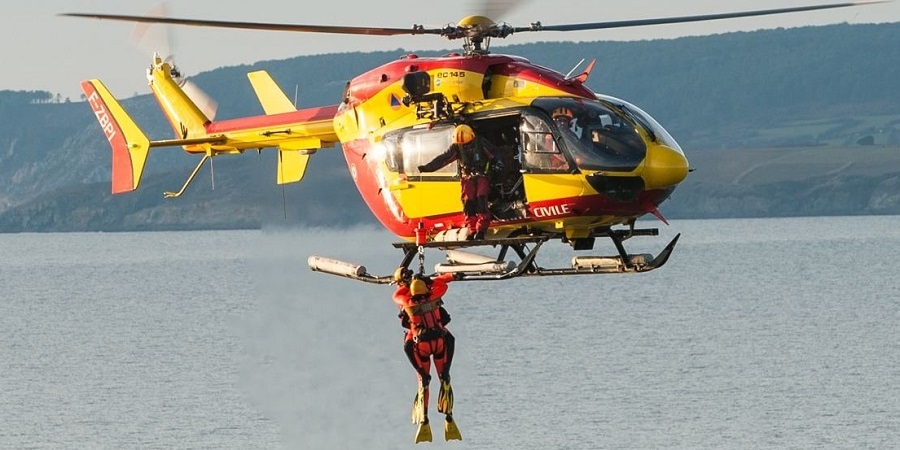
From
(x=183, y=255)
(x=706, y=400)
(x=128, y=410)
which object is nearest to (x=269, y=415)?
(x=128, y=410)

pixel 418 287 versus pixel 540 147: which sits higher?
pixel 540 147

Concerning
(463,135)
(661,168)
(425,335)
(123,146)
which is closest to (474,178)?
(463,135)

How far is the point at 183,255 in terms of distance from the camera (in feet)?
628

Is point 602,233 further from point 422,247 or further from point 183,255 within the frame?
point 183,255

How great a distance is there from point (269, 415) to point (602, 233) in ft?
154

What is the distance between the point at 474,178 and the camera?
2678 centimetres

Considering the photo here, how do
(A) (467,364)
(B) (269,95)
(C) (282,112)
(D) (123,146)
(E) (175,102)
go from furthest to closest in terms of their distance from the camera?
(A) (467,364) < (E) (175,102) < (D) (123,146) < (B) (269,95) < (C) (282,112)

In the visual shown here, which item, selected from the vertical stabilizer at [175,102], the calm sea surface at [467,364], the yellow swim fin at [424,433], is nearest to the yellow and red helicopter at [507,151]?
the yellow swim fin at [424,433]

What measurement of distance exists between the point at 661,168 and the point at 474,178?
270 cm

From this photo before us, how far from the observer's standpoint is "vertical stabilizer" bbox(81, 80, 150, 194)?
33781mm

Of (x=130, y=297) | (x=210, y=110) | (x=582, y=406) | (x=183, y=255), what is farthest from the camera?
(x=183, y=255)

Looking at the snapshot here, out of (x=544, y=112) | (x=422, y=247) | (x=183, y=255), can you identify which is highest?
(x=544, y=112)

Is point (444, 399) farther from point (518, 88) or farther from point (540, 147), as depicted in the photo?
point (518, 88)

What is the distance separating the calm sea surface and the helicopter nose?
12.9 m
